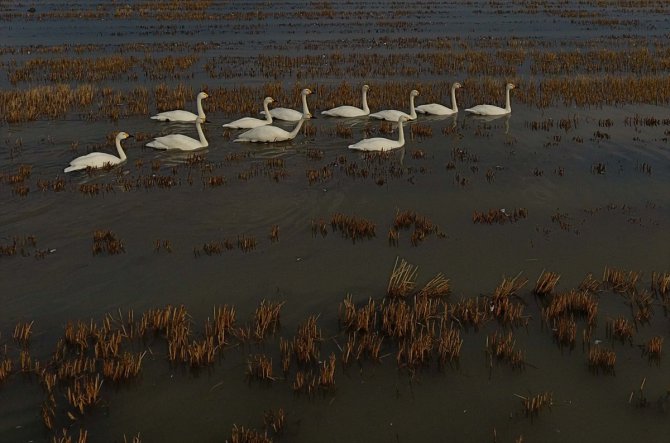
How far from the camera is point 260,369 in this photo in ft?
19.5

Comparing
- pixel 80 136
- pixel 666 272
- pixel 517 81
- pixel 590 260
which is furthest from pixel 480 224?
pixel 517 81

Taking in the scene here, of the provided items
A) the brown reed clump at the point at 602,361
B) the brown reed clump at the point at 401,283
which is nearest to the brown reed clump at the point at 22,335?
the brown reed clump at the point at 401,283

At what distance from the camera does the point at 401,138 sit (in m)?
13.9

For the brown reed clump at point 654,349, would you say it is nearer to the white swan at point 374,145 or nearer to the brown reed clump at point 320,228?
the brown reed clump at point 320,228

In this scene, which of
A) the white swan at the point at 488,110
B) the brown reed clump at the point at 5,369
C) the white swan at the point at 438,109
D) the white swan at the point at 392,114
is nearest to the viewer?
the brown reed clump at the point at 5,369

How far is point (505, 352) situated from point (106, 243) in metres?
5.58

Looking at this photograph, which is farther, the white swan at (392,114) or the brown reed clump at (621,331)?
the white swan at (392,114)

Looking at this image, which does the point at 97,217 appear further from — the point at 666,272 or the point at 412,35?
the point at 412,35

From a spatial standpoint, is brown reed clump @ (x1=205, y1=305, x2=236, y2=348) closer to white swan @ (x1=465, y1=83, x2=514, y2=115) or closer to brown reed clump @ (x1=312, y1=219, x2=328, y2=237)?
brown reed clump @ (x1=312, y1=219, x2=328, y2=237)

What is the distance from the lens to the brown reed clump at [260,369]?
5.89 meters

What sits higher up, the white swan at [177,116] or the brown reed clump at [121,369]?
the white swan at [177,116]

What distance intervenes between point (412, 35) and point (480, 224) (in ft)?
93.2

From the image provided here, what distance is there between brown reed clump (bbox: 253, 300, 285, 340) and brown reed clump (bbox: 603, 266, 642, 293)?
12.8 feet

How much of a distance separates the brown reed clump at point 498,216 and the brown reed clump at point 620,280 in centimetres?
227
